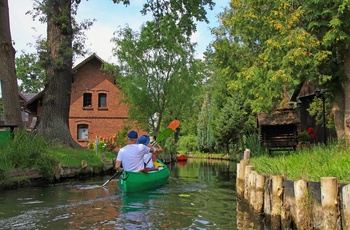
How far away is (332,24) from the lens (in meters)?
12.1

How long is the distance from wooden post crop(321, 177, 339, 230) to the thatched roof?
40.8 ft

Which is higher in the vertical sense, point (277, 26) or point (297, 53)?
point (277, 26)

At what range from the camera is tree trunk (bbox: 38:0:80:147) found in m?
18.4

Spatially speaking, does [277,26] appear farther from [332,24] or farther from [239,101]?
[239,101]

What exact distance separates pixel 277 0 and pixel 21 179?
10.1 m

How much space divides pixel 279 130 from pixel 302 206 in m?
12.6

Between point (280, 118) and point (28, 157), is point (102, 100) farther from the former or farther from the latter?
point (28, 157)

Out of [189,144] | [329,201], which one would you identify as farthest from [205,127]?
[329,201]

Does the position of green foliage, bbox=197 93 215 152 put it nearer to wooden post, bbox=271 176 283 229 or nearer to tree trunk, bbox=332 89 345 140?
tree trunk, bbox=332 89 345 140

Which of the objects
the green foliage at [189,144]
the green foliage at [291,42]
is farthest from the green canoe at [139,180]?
the green foliage at [189,144]

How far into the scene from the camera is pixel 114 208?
9117 millimetres

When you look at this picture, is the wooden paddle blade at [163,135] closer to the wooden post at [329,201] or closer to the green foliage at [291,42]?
the green foliage at [291,42]

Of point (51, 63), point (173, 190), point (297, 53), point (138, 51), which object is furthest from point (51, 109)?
point (138, 51)

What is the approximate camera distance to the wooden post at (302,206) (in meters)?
6.30
